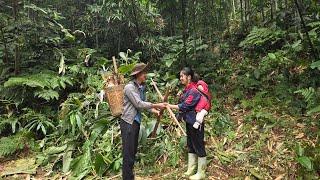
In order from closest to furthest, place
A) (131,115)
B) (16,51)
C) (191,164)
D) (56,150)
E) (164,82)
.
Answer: (131,115) → (191,164) → (56,150) → (16,51) → (164,82)

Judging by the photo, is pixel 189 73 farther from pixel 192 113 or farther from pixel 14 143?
pixel 14 143

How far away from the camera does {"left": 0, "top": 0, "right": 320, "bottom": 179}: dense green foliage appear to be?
5.94 meters

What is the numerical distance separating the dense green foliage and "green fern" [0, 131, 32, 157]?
0.02m

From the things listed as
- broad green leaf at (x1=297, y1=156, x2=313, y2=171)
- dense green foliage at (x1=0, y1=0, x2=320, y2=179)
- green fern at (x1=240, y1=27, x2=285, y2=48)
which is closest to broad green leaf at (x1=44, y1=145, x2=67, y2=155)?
dense green foliage at (x1=0, y1=0, x2=320, y2=179)

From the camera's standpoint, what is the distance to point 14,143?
22.6ft

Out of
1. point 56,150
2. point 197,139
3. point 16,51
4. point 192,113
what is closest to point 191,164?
point 197,139

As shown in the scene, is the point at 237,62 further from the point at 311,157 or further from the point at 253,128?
the point at 311,157

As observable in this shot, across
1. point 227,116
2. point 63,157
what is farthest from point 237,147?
point 63,157

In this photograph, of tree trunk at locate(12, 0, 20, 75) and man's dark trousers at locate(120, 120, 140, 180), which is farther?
tree trunk at locate(12, 0, 20, 75)

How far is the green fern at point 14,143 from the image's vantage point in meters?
6.76

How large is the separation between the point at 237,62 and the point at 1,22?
5.45m

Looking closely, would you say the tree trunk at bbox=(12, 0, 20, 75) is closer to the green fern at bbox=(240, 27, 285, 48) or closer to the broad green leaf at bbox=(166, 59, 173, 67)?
the broad green leaf at bbox=(166, 59, 173, 67)

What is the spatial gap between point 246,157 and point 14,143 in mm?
4154

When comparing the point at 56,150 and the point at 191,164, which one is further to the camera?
the point at 56,150
